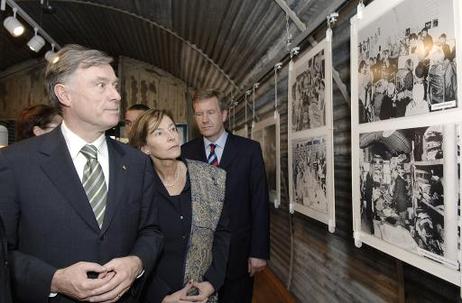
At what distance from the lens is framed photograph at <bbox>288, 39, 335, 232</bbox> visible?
2291mm

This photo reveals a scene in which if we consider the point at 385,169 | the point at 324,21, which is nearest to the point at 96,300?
the point at 385,169

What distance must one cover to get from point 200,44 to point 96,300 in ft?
15.3

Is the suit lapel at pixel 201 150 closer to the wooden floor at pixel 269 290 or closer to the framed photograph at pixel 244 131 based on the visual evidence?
the wooden floor at pixel 269 290

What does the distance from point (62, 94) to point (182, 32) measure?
4.23 meters

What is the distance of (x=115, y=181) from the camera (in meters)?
1.83

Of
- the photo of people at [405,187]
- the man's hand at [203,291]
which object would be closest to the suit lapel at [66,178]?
the man's hand at [203,291]

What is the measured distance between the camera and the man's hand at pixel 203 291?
223cm

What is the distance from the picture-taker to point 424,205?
1.41 m

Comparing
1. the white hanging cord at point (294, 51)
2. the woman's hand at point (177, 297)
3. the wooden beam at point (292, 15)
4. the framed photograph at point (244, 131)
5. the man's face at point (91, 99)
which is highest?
the wooden beam at point (292, 15)

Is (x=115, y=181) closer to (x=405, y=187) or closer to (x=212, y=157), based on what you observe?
(x=405, y=187)

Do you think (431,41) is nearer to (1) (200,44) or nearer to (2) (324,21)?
(2) (324,21)

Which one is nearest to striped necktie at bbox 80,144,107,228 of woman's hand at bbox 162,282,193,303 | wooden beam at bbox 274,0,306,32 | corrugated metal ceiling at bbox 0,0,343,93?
woman's hand at bbox 162,282,193,303

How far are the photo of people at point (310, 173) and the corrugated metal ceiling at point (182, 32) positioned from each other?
0.84 metres

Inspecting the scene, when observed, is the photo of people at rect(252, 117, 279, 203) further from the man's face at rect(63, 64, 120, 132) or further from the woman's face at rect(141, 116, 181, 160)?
the man's face at rect(63, 64, 120, 132)
